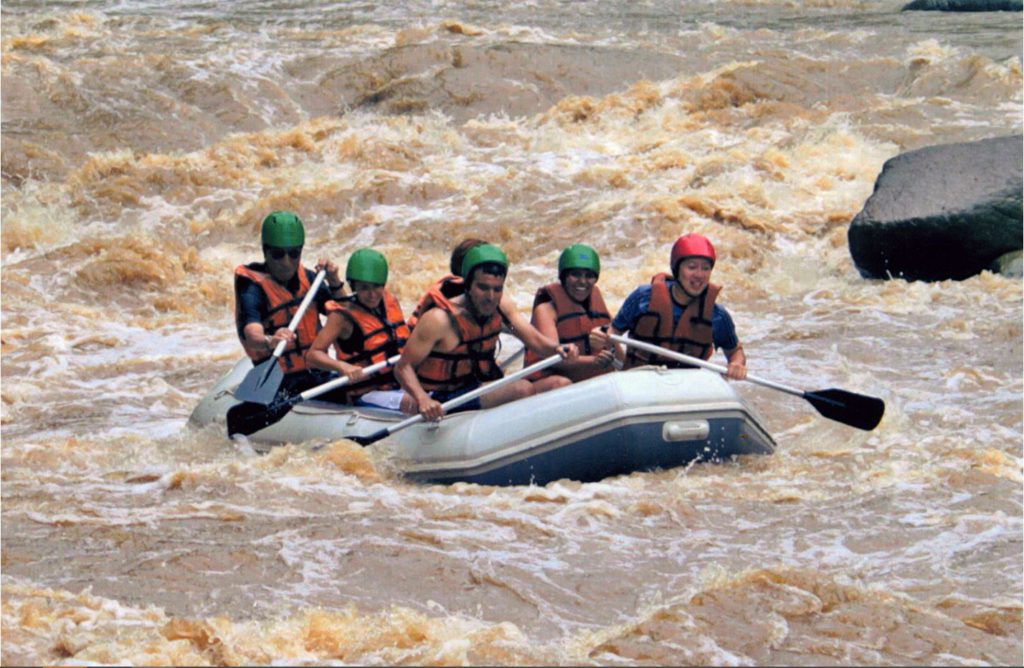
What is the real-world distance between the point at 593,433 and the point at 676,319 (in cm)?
85

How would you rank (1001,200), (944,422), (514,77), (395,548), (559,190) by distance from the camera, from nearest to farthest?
(395,548) → (944,422) → (1001,200) → (559,190) → (514,77)

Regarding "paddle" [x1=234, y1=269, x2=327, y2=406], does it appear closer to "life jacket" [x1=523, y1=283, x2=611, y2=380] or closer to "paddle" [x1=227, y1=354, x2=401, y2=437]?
"paddle" [x1=227, y1=354, x2=401, y2=437]

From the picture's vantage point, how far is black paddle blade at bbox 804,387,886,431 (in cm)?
692

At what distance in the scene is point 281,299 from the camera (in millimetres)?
7430

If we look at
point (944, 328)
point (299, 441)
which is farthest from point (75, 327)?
point (944, 328)

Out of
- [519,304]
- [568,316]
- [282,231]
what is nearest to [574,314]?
[568,316]

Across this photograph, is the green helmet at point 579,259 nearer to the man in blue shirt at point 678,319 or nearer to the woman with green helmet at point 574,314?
the woman with green helmet at point 574,314

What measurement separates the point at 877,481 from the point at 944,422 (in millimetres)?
1307

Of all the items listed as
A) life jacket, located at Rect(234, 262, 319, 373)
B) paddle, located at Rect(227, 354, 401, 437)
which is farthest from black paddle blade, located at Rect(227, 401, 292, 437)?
life jacket, located at Rect(234, 262, 319, 373)

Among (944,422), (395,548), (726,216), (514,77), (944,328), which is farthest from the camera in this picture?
(514,77)

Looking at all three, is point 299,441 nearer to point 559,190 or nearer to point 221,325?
point 221,325

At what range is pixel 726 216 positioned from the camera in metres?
12.5

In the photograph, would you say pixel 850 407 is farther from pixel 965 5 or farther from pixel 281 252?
pixel 965 5

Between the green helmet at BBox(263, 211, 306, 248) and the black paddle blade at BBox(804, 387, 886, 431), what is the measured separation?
8.28ft
